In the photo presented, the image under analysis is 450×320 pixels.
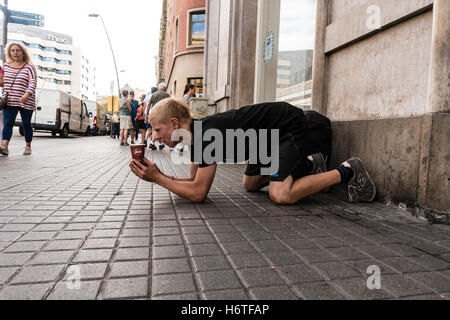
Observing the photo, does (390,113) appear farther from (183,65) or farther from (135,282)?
(183,65)

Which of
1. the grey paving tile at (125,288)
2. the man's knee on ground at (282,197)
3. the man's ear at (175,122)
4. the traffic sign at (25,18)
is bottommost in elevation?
the grey paving tile at (125,288)

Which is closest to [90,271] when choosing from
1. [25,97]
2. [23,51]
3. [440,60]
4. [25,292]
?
[25,292]

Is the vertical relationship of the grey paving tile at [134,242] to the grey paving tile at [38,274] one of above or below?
above

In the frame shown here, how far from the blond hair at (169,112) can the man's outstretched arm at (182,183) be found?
0.40m

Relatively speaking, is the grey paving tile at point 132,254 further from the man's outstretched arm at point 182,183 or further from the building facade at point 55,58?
the building facade at point 55,58

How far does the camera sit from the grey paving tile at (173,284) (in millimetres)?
1433

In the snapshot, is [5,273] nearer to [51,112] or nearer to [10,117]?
[10,117]

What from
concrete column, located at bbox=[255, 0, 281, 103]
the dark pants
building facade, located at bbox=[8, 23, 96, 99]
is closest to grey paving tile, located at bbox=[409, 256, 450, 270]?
concrete column, located at bbox=[255, 0, 281, 103]

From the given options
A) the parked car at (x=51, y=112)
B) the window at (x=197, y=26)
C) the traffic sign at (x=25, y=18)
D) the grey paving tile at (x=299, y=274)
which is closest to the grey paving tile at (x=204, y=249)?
the grey paving tile at (x=299, y=274)

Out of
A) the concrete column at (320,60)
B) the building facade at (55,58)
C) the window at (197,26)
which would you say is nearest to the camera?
the concrete column at (320,60)

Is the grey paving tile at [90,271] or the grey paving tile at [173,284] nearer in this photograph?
the grey paving tile at [173,284]

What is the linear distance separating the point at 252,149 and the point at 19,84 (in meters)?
5.45

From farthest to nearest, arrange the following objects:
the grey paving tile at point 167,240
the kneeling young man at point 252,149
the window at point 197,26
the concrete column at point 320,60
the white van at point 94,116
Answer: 1. the white van at point 94,116
2. the window at point 197,26
3. the concrete column at point 320,60
4. the kneeling young man at point 252,149
5. the grey paving tile at point 167,240
